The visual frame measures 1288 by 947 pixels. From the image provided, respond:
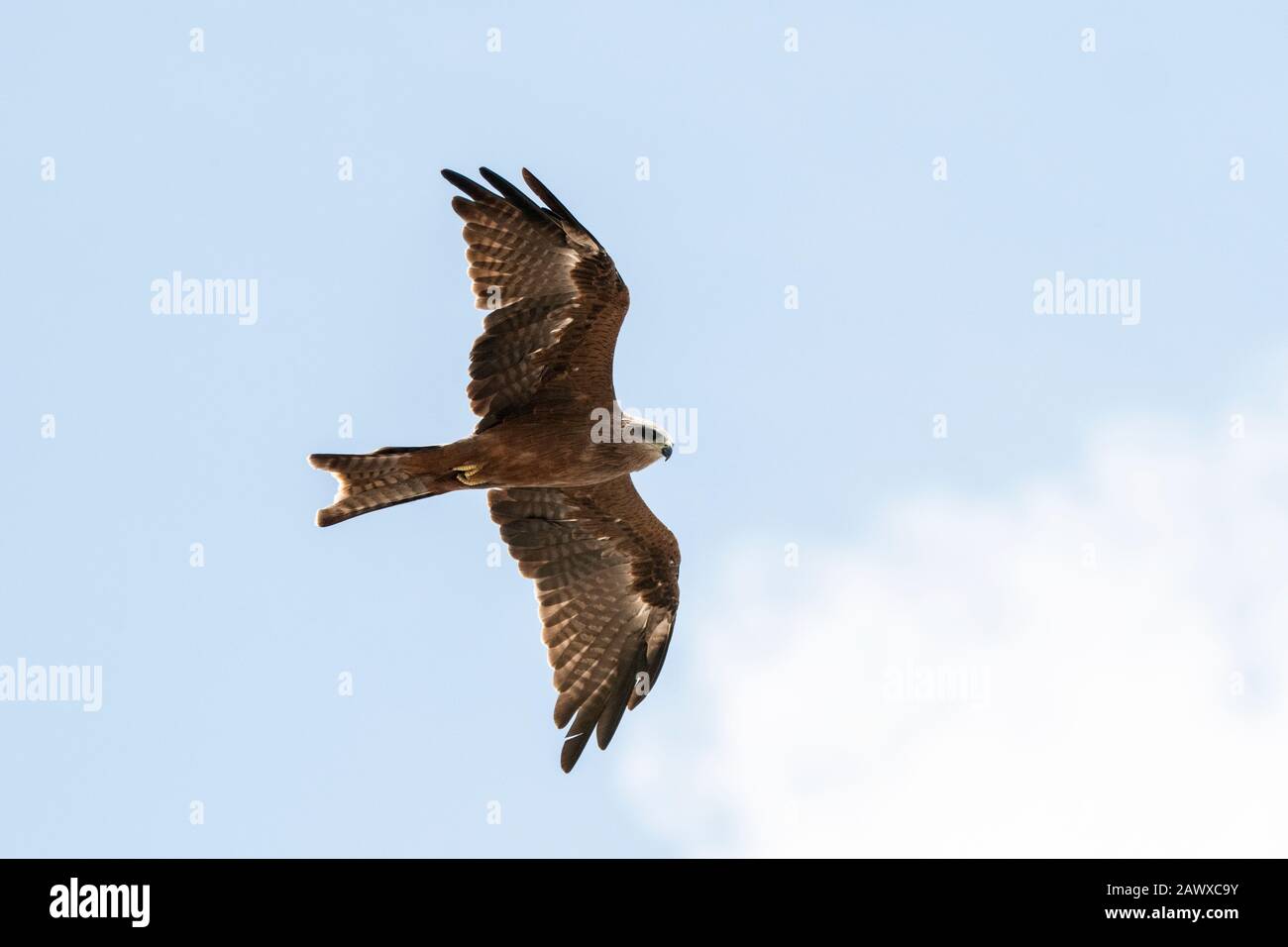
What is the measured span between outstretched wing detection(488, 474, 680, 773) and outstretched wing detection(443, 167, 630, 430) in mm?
1316

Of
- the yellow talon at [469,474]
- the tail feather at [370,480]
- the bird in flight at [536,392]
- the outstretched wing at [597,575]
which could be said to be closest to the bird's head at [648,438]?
the bird in flight at [536,392]

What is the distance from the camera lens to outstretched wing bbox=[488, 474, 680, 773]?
13523 millimetres

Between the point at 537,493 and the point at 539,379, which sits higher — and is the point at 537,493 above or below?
below

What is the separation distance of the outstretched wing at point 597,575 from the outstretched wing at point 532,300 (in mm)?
1316

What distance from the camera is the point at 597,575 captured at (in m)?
13.9

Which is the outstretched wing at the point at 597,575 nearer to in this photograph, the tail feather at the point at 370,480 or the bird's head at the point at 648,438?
the bird's head at the point at 648,438

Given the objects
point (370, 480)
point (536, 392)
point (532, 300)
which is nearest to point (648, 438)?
point (536, 392)

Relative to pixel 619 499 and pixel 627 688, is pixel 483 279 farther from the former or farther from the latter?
pixel 627 688

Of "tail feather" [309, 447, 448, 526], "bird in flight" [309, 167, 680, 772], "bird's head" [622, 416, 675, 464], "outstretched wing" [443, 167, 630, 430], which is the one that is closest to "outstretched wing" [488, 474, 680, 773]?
"bird in flight" [309, 167, 680, 772]

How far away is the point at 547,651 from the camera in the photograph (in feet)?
44.7

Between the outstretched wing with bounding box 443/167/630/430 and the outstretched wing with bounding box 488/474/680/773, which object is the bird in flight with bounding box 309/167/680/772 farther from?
the outstretched wing with bounding box 488/474/680/773
